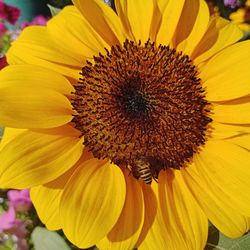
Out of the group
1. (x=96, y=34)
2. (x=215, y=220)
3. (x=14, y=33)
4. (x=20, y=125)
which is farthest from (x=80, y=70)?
(x=14, y=33)

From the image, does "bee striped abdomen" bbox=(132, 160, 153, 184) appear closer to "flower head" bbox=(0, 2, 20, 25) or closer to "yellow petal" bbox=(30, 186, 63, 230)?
"yellow petal" bbox=(30, 186, 63, 230)

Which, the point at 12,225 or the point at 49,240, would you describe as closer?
the point at 49,240

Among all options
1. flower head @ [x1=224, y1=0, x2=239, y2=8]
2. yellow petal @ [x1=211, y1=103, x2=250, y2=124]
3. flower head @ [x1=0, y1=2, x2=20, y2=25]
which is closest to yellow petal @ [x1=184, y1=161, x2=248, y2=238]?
yellow petal @ [x1=211, y1=103, x2=250, y2=124]

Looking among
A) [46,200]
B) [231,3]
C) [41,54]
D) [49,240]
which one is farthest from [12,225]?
[231,3]

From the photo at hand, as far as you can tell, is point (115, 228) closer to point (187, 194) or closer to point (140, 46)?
point (187, 194)

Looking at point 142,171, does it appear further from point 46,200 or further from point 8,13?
point 8,13
